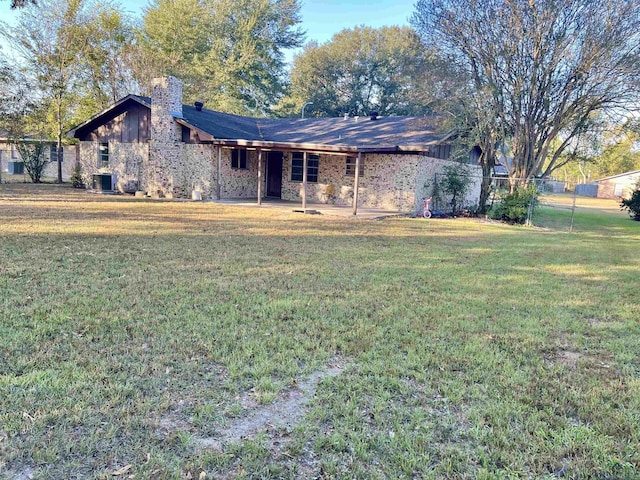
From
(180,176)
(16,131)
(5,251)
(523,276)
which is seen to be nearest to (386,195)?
(180,176)

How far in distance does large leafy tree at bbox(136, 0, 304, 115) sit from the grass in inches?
997

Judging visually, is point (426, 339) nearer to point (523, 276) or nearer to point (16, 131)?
point (523, 276)

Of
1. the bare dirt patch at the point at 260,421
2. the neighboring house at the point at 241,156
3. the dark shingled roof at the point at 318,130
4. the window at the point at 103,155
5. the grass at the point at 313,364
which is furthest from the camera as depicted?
the window at the point at 103,155

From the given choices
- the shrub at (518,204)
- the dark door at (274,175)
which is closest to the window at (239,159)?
the dark door at (274,175)

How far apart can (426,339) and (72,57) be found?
81.1ft

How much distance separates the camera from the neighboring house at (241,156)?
15656mm

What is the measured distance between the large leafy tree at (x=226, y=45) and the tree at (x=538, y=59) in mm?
18259

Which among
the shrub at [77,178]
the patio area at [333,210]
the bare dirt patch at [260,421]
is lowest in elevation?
the bare dirt patch at [260,421]

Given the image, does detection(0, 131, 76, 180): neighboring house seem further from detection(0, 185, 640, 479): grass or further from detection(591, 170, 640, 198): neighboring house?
detection(591, 170, 640, 198): neighboring house

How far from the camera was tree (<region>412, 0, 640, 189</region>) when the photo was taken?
1209cm

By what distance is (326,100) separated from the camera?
1314 inches

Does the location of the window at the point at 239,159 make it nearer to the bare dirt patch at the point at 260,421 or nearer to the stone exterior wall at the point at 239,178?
the stone exterior wall at the point at 239,178

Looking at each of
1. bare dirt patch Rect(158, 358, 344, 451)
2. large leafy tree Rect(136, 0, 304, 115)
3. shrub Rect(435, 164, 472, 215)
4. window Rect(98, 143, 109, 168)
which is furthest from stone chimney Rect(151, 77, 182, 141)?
bare dirt patch Rect(158, 358, 344, 451)

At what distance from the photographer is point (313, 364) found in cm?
327
